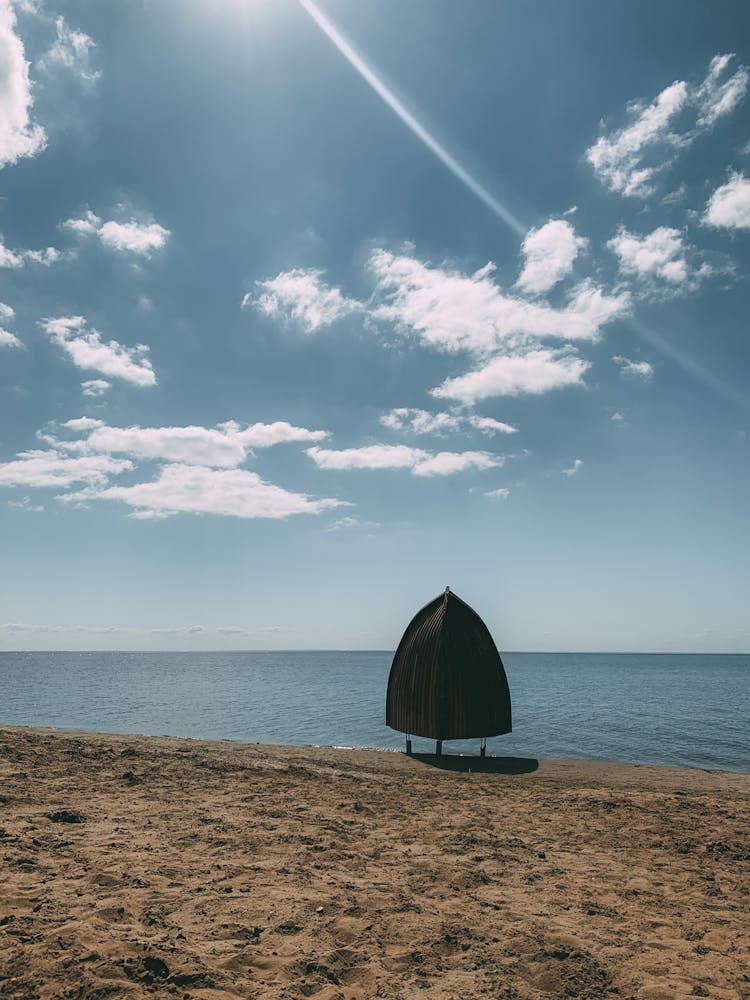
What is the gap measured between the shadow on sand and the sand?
17.9ft

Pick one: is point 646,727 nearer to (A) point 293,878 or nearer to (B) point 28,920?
(A) point 293,878

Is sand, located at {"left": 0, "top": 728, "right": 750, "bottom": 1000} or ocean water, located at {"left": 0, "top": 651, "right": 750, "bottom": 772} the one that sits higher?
sand, located at {"left": 0, "top": 728, "right": 750, "bottom": 1000}

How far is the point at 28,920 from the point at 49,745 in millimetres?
13127

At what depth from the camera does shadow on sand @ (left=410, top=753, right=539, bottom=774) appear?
19.9 meters

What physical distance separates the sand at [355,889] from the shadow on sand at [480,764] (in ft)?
17.9

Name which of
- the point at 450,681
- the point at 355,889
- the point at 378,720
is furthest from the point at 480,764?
the point at 378,720

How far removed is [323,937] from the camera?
6.39 metres

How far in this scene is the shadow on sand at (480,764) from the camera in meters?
19.9

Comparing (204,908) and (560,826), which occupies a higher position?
(204,908)

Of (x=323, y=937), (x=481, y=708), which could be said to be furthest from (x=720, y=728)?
(x=323, y=937)

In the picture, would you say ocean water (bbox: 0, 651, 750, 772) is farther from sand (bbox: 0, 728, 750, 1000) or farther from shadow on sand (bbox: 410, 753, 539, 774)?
sand (bbox: 0, 728, 750, 1000)

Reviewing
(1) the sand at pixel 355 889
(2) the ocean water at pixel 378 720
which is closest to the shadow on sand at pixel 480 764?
(1) the sand at pixel 355 889

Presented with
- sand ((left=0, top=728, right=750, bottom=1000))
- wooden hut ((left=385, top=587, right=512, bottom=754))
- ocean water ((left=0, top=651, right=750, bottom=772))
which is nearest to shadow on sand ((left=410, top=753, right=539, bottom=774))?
wooden hut ((left=385, top=587, right=512, bottom=754))

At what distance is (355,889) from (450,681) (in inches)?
556
